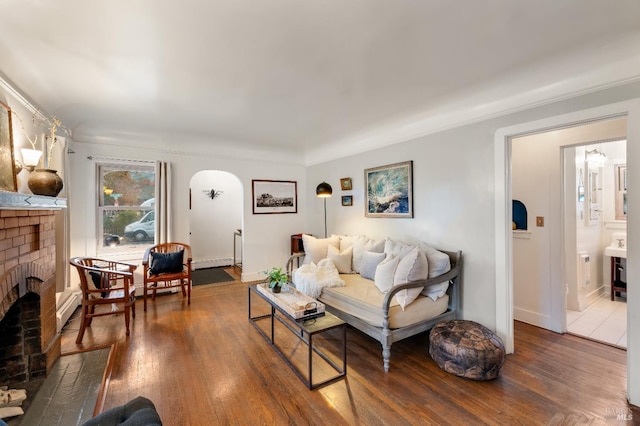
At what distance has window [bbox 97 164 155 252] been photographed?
423 centimetres

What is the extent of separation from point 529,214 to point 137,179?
555 cm

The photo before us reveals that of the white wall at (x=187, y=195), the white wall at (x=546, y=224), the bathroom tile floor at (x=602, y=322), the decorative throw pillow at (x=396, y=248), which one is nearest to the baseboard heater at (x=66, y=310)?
the white wall at (x=187, y=195)

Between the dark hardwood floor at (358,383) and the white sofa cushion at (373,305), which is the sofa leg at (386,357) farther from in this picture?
the white sofa cushion at (373,305)

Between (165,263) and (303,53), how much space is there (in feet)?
11.3

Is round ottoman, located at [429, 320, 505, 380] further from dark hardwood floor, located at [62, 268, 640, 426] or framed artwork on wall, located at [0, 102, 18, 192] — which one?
framed artwork on wall, located at [0, 102, 18, 192]

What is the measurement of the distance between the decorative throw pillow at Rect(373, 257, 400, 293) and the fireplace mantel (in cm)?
297

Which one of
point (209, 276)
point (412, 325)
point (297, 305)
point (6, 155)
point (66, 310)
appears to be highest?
point (6, 155)

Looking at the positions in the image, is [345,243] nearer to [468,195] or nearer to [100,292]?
[468,195]

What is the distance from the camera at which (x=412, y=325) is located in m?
2.59

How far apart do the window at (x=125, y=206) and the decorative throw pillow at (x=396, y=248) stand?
3.70 meters

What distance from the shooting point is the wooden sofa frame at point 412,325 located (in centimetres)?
241

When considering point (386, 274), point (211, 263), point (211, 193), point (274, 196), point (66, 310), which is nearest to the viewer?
point (386, 274)

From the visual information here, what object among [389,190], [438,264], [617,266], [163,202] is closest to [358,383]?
[438,264]

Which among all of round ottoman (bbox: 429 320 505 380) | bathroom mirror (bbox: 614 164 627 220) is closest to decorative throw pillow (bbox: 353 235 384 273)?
round ottoman (bbox: 429 320 505 380)
